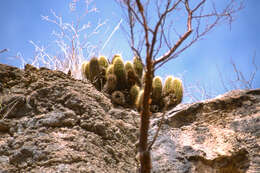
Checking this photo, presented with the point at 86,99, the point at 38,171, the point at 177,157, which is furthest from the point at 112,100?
the point at 38,171

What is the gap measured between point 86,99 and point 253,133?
4.11 feet

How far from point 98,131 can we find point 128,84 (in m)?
1.17

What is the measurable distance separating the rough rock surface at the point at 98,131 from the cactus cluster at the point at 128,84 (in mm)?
545

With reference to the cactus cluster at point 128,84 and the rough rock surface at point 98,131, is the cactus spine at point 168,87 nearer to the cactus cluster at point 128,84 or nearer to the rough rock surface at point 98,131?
the cactus cluster at point 128,84

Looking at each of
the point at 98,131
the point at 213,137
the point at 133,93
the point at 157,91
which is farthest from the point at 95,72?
the point at 213,137

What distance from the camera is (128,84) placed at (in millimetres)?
3246

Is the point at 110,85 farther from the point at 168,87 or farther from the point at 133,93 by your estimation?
the point at 168,87

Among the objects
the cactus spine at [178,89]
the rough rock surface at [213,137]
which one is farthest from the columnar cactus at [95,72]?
the rough rock surface at [213,137]

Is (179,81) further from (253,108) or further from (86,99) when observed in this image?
(86,99)

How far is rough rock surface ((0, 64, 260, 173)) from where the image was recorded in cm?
188

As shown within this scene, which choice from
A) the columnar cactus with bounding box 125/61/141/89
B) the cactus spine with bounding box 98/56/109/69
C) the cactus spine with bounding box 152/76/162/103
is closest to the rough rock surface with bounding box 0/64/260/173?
the cactus spine with bounding box 152/76/162/103

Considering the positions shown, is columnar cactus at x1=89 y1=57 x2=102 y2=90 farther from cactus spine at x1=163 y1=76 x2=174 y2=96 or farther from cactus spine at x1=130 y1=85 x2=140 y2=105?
cactus spine at x1=163 y1=76 x2=174 y2=96

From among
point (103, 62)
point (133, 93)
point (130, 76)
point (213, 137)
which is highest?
point (103, 62)

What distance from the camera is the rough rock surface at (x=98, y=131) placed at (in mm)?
1882
